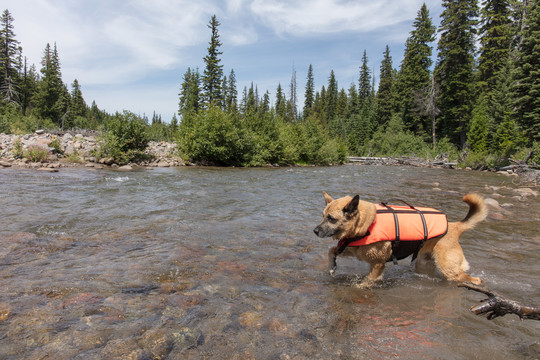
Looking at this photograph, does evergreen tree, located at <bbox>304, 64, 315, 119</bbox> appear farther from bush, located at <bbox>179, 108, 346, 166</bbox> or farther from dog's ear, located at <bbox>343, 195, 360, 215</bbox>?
dog's ear, located at <bbox>343, 195, 360, 215</bbox>

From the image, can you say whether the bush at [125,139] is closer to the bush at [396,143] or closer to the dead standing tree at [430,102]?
the bush at [396,143]

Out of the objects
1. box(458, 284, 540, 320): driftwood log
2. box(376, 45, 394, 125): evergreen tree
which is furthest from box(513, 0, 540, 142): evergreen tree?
box(376, 45, 394, 125): evergreen tree

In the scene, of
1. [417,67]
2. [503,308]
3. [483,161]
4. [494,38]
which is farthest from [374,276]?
[417,67]

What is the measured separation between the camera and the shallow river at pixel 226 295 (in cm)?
277

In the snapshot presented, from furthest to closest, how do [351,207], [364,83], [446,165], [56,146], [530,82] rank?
1. [364,83]
2. [446,165]
3. [530,82]
4. [56,146]
5. [351,207]

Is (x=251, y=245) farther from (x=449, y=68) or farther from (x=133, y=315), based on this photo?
(x=449, y=68)

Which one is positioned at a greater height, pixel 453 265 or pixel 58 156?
pixel 58 156

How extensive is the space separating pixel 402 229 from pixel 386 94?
75.3 metres

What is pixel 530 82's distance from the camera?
2420cm

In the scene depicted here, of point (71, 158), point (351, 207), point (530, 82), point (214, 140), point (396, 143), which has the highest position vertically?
point (530, 82)

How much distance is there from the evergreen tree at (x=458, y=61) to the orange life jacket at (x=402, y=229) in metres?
47.5

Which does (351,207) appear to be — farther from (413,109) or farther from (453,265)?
(413,109)

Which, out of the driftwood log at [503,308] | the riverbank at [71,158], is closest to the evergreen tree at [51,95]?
the riverbank at [71,158]

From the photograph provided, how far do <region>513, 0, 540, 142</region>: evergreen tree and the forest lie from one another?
0.08 meters
